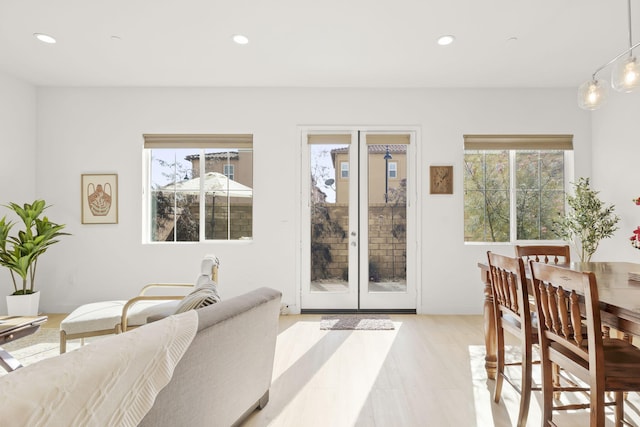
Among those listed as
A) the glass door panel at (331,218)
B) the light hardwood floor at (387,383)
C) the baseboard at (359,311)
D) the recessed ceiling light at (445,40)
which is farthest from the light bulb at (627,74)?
the baseboard at (359,311)

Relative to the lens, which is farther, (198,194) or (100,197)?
(198,194)

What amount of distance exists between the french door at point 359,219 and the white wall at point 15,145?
3159 mm

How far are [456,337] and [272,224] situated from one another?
7.52ft

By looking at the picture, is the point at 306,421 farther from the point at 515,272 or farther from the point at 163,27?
the point at 163,27

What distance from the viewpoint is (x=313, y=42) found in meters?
3.09

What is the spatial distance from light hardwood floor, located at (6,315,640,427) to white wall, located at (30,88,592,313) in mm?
791

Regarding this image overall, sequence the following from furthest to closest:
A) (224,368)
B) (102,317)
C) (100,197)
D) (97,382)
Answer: (100,197) → (102,317) → (224,368) → (97,382)

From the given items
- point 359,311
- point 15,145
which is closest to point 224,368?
point 359,311

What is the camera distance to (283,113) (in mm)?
4152

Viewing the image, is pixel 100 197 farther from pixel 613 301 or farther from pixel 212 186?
pixel 613 301

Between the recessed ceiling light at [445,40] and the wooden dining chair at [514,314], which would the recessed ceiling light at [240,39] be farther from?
the wooden dining chair at [514,314]

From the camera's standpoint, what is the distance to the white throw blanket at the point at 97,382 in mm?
771

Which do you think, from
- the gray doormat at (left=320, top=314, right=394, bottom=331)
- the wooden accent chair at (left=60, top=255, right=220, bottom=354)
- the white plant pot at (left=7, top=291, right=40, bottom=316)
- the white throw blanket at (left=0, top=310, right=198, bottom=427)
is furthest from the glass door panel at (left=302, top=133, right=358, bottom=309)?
the white throw blanket at (left=0, top=310, right=198, bottom=427)

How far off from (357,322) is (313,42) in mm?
2801
